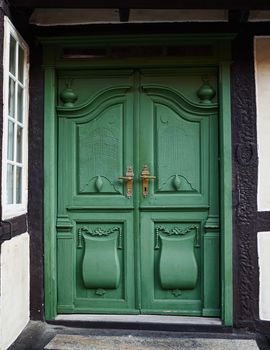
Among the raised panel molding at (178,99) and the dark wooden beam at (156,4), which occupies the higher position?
the dark wooden beam at (156,4)

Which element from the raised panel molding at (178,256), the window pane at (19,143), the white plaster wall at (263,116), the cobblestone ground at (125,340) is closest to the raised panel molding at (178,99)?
the white plaster wall at (263,116)

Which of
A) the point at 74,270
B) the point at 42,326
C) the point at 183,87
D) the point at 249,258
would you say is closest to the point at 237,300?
the point at 249,258

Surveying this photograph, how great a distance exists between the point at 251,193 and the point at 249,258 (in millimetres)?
520

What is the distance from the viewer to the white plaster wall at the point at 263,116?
10.6 ft

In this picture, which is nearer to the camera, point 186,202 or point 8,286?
point 8,286

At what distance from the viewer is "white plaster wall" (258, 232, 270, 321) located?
3188mm

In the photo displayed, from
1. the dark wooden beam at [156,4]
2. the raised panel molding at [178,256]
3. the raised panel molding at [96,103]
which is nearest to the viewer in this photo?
the dark wooden beam at [156,4]

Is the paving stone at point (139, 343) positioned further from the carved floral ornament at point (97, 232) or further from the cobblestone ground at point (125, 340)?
the carved floral ornament at point (97, 232)

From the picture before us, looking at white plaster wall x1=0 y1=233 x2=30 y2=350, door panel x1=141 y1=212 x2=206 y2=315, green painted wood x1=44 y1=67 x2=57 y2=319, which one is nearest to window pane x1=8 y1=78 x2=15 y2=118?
green painted wood x1=44 y1=67 x2=57 y2=319

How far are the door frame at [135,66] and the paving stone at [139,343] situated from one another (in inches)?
10.4

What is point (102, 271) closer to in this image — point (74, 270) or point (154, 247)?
point (74, 270)

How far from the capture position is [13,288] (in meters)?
2.94

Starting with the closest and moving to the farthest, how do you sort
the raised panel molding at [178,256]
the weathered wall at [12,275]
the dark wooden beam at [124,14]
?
the weathered wall at [12,275], the dark wooden beam at [124,14], the raised panel molding at [178,256]

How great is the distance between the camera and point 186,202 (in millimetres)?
3344
